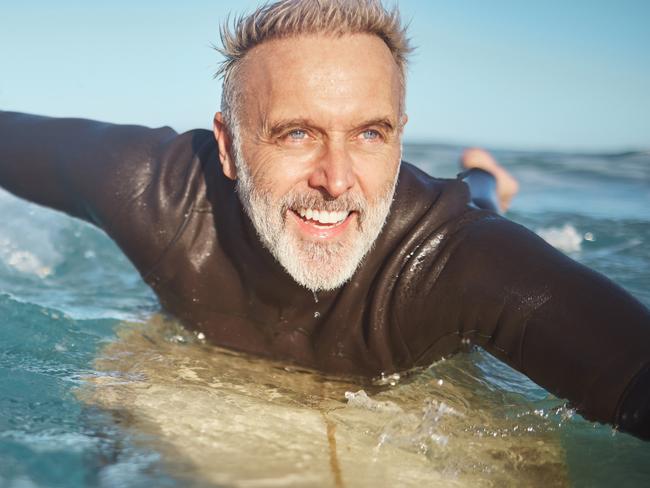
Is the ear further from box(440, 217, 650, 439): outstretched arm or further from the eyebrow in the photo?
box(440, 217, 650, 439): outstretched arm

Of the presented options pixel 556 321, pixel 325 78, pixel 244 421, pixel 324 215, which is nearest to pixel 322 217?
pixel 324 215

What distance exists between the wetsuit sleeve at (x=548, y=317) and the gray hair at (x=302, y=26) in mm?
691

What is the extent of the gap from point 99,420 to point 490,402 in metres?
1.44

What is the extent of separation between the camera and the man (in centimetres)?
260

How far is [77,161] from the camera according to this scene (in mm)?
3590

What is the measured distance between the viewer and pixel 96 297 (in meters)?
4.93

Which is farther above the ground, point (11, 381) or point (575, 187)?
point (575, 187)

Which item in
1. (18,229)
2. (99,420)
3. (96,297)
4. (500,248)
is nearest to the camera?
(99,420)

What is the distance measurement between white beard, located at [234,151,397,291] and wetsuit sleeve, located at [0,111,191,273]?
56 cm

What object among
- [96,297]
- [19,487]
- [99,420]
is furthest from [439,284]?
[96,297]

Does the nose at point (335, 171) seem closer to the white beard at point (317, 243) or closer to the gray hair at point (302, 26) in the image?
the white beard at point (317, 243)

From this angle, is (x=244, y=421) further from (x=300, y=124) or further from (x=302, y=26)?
(x=302, y=26)

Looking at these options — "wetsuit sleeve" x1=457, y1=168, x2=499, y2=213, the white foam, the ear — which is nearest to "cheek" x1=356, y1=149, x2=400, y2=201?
the ear

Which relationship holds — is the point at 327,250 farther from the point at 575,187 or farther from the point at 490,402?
the point at 575,187
